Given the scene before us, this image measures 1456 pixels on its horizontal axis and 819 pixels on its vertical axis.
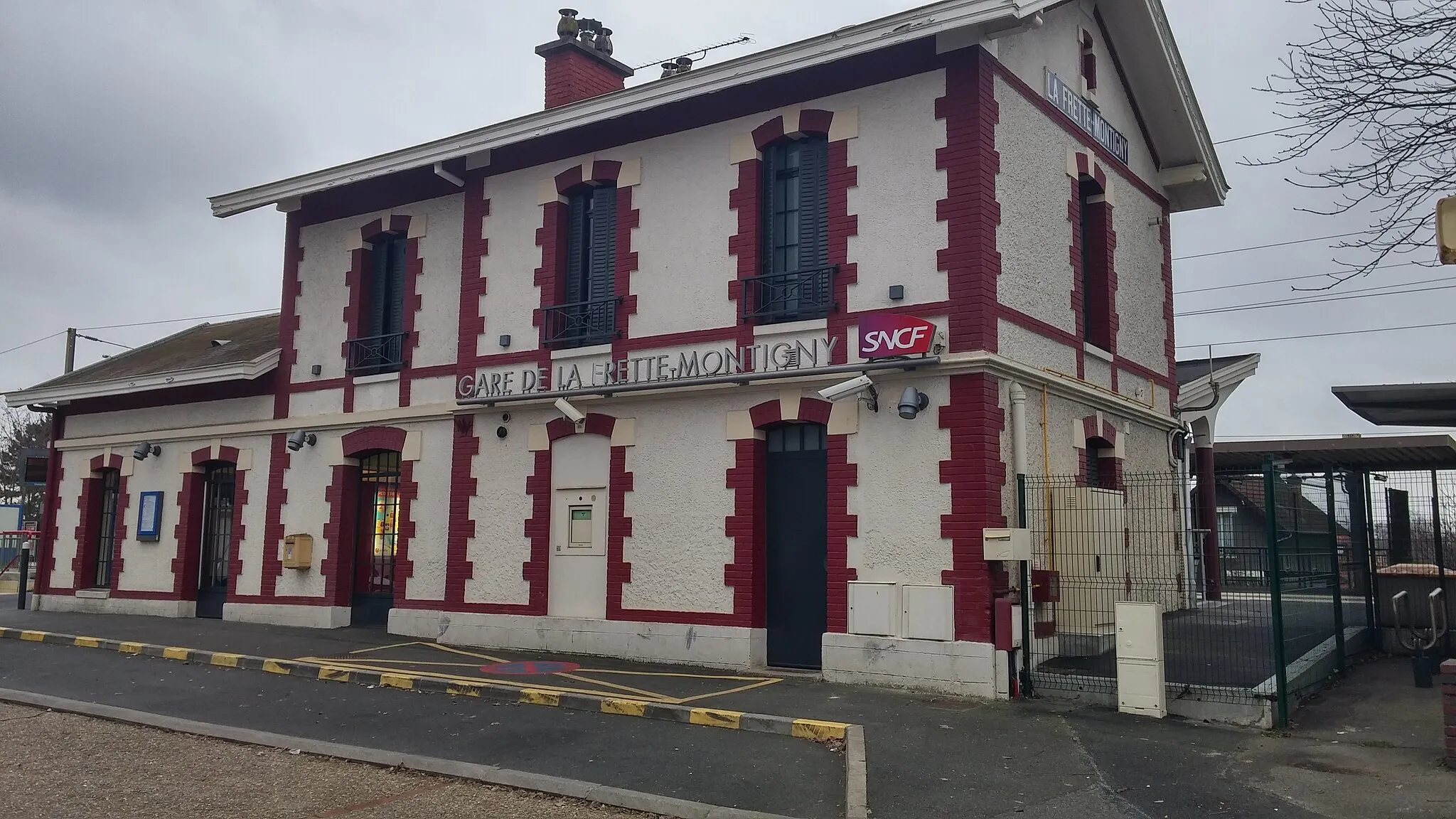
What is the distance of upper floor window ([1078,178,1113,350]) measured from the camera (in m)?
14.0

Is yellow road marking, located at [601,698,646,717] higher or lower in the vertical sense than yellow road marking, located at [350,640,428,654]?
lower

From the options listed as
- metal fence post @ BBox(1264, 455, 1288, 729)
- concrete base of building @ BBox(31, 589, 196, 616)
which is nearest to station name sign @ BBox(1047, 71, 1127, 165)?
metal fence post @ BBox(1264, 455, 1288, 729)

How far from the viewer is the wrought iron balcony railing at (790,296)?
38.8ft

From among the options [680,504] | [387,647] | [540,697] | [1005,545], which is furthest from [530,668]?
[1005,545]

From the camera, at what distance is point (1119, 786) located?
7215 mm

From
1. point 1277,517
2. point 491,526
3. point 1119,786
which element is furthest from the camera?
point 491,526

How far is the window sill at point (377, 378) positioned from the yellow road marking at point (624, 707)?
7.67m

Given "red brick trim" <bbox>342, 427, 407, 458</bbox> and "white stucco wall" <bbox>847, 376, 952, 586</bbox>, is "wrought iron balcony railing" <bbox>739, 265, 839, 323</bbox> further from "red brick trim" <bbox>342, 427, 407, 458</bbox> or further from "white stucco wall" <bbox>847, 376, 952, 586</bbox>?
"red brick trim" <bbox>342, 427, 407, 458</bbox>

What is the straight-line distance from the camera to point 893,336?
1092cm

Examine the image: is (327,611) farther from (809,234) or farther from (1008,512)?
(1008,512)

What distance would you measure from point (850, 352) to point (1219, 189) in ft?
28.8

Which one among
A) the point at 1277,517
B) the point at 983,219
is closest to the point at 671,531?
the point at 983,219

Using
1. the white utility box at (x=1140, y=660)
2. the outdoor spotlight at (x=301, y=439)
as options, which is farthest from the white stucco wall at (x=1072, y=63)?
the outdoor spotlight at (x=301, y=439)

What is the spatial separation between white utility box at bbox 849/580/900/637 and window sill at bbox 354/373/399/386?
808 centimetres
